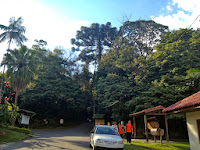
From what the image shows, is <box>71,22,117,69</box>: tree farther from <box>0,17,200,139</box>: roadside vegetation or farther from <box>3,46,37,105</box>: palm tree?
<box>3,46,37,105</box>: palm tree

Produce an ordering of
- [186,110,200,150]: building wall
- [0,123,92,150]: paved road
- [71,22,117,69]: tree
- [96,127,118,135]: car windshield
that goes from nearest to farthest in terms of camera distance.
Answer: [186,110,200,150]: building wall → [96,127,118,135]: car windshield → [0,123,92,150]: paved road → [71,22,117,69]: tree

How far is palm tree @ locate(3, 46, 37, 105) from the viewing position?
80.6 feet

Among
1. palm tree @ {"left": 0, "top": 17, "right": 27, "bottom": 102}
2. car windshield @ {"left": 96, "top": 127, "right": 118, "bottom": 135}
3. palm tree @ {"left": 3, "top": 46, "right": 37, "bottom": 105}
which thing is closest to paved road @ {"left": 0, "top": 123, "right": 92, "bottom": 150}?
car windshield @ {"left": 96, "top": 127, "right": 118, "bottom": 135}

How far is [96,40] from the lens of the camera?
46.3 meters

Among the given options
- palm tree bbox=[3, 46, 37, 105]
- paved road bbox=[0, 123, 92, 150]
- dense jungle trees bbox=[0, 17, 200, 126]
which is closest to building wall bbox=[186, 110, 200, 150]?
dense jungle trees bbox=[0, 17, 200, 126]

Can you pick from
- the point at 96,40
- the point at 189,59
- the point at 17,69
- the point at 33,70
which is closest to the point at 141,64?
the point at 189,59

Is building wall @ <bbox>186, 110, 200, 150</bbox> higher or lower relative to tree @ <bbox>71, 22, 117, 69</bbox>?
lower

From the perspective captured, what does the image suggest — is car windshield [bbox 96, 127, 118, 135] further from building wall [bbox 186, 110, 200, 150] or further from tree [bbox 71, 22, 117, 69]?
tree [bbox 71, 22, 117, 69]

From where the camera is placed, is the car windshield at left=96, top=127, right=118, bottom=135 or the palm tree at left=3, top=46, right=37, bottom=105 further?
the palm tree at left=3, top=46, right=37, bottom=105

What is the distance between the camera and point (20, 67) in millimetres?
26062

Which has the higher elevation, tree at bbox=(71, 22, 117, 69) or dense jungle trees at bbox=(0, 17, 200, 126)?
tree at bbox=(71, 22, 117, 69)

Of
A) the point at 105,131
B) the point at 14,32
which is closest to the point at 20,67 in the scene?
the point at 14,32

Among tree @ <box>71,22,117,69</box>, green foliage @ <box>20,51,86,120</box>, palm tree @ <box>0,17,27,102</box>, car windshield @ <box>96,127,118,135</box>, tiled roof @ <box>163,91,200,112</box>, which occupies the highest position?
tree @ <box>71,22,117,69</box>

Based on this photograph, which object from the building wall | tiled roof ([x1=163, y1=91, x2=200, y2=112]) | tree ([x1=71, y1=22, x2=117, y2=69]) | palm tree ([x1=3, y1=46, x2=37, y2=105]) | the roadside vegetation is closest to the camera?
tiled roof ([x1=163, y1=91, x2=200, y2=112])
